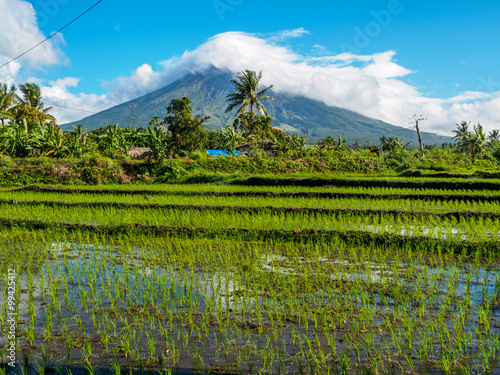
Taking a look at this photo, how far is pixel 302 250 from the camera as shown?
5.12 meters

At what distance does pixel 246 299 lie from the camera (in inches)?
131

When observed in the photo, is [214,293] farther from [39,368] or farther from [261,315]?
[39,368]

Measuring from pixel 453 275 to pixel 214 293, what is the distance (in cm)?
247

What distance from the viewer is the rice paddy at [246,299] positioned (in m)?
2.35

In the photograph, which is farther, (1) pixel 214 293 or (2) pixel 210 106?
(2) pixel 210 106

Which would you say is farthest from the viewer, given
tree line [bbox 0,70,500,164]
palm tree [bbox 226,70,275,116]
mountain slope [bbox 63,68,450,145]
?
mountain slope [bbox 63,68,450,145]

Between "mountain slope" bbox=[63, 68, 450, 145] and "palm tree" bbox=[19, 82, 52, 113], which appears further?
"mountain slope" bbox=[63, 68, 450, 145]

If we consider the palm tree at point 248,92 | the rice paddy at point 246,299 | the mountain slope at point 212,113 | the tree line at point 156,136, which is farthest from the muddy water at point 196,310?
the mountain slope at point 212,113

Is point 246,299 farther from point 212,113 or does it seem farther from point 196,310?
point 212,113

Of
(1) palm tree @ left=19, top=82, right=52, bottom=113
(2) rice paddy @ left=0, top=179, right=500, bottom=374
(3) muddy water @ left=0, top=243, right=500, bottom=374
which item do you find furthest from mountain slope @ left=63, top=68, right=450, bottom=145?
(3) muddy water @ left=0, top=243, right=500, bottom=374

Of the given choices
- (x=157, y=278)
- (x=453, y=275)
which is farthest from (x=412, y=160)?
(x=157, y=278)

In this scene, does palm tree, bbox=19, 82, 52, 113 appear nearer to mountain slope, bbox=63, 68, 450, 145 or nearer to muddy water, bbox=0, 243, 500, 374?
muddy water, bbox=0, 243, 500, 374

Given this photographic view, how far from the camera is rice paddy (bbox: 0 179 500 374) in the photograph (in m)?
2.35

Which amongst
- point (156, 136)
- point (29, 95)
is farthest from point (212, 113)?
point (156, 136)
